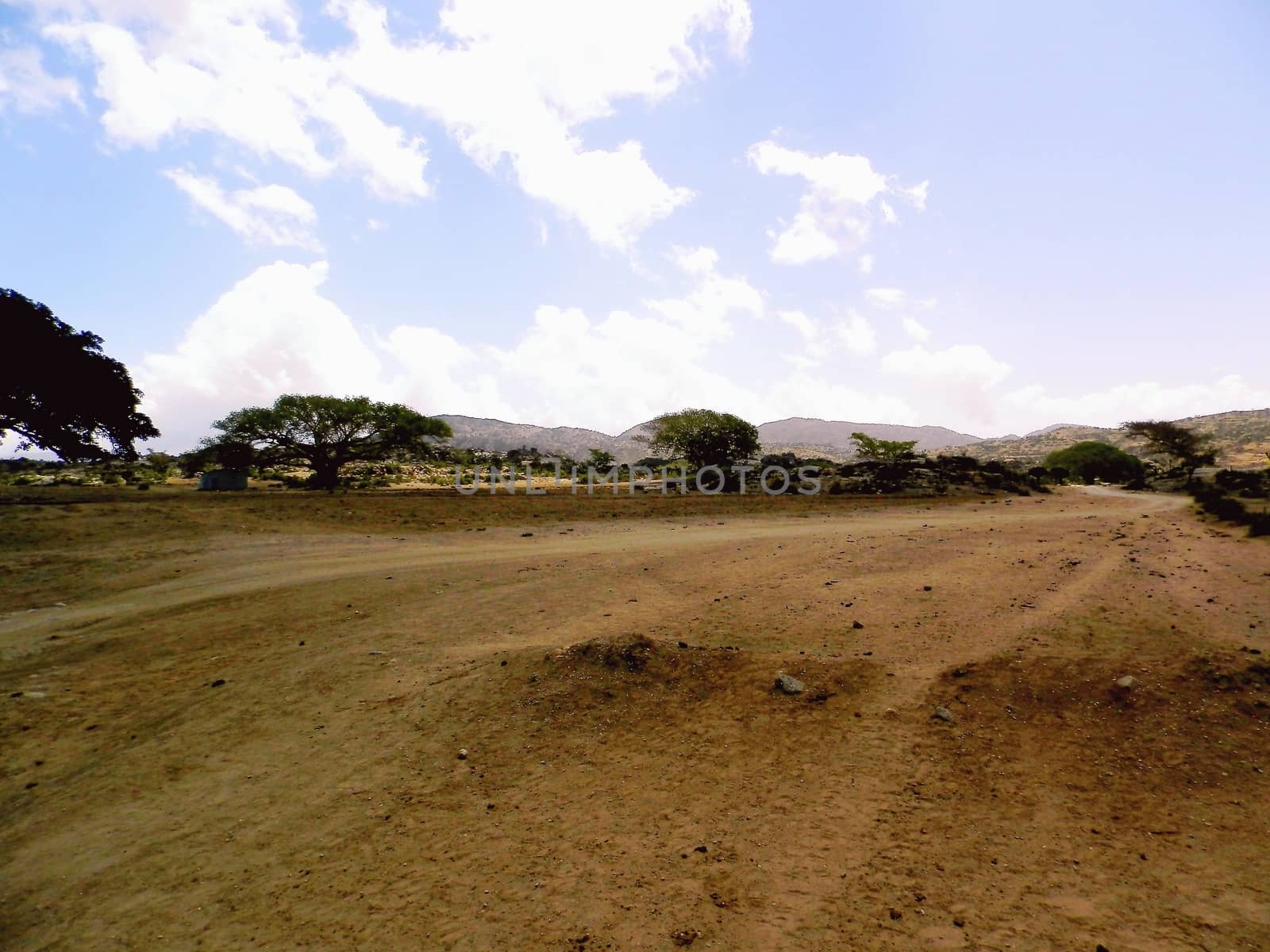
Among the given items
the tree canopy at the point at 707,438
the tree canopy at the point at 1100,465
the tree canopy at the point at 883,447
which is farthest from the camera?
the tree canopy at the point at 1100,465

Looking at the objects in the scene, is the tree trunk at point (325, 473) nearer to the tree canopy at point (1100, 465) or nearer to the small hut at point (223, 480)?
the small hut at point (223, 480)

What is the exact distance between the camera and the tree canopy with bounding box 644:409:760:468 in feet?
151

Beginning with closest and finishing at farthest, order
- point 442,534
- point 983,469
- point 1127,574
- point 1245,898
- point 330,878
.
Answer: point 1245,898 < point 330,878 < point 1127,574 < point 442,534 < point 983,469

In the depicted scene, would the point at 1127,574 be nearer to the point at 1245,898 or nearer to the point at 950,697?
the point at 950,697

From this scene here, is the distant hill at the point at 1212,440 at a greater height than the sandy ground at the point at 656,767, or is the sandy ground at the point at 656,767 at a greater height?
the distant hill at the point at 1212,440

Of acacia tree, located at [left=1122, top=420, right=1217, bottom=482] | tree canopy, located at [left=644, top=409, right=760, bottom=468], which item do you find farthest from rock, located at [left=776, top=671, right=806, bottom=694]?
acacia tree, located at [left=1122, top=420, right=1217, bottom=482]

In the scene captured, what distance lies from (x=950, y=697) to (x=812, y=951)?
139 inches

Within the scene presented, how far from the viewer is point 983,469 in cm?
3497

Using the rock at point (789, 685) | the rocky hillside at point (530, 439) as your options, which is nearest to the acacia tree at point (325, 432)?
the rock at point (789, 685)

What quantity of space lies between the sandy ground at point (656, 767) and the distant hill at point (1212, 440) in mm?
71729

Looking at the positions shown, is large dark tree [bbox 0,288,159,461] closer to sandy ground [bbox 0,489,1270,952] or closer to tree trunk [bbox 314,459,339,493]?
tree trunk [bbox 314,459,339,493]

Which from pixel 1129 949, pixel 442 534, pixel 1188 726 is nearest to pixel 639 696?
pixel 1129 949

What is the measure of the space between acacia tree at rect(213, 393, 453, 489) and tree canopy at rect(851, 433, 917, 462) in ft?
92.4

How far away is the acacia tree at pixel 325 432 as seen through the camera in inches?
1304
